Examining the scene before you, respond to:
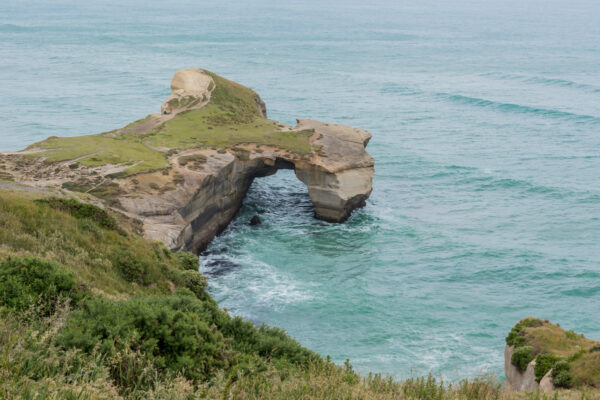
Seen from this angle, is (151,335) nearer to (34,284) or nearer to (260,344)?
(34,284)

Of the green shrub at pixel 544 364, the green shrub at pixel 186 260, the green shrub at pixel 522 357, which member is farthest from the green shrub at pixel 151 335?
the green shrub at pixel 186 260

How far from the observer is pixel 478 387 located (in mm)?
14844

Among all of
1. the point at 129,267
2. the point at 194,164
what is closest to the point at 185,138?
the point at 194,164

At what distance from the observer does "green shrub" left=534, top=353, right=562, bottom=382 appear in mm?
20812

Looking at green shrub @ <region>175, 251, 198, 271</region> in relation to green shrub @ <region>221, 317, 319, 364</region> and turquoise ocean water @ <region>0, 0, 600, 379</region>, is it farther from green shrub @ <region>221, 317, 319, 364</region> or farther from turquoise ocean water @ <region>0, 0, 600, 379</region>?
green shrub @ <region>221, 317, 319, 364</region>

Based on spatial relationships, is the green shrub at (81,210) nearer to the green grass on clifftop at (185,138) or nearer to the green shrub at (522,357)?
the green grass on clifftop at (185,138)

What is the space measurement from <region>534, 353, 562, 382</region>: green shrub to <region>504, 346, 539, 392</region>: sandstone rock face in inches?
11.5

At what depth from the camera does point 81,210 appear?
2577 centimetres

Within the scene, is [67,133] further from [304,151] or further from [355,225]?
[355,225]

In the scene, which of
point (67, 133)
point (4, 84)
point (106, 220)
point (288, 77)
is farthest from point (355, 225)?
point (4, 84)

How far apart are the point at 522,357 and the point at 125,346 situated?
15.6 m

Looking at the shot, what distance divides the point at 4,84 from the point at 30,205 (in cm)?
8810

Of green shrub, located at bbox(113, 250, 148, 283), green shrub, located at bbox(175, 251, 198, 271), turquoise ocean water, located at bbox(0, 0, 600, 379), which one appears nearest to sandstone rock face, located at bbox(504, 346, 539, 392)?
turquoise ocean water, located at bbox(0, 0, 600, 379)

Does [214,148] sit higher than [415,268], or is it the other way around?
[214,148]
